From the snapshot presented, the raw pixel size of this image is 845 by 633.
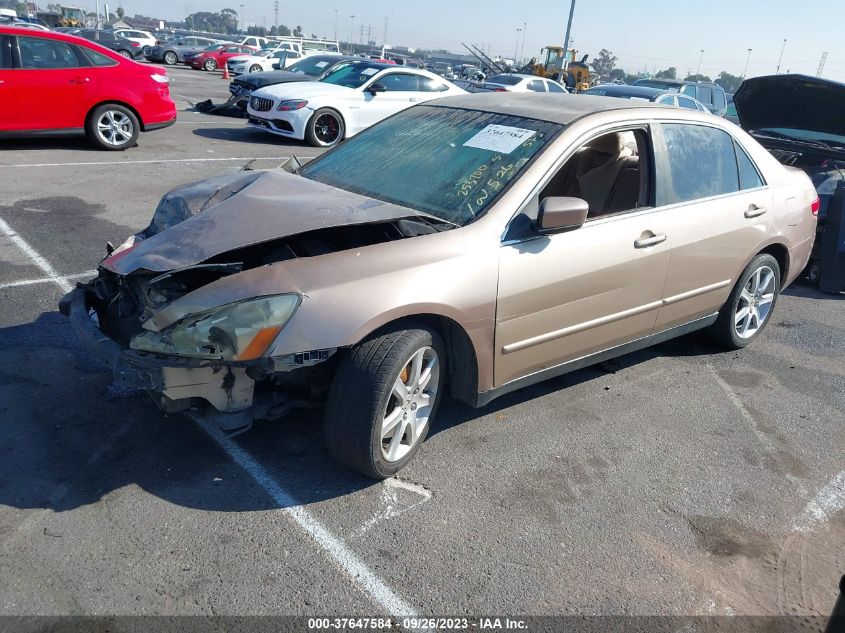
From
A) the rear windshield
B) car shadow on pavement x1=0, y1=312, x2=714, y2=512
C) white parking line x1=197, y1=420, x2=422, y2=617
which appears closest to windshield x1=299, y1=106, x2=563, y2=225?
car shadow on pavement x1=0, y1=312, x2=714, y2=512

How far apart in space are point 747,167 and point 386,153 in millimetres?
2526

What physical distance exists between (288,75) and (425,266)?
12995 millimetres

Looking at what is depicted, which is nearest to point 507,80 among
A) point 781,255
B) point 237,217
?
point 781,255

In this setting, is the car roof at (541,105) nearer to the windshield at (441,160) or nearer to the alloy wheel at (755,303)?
Answer: the windshield at (441,160)

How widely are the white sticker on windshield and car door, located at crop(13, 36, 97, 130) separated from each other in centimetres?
804

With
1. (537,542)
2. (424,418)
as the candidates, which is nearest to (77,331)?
(424,418)

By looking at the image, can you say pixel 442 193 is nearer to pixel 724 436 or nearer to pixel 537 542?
pixel 537 542

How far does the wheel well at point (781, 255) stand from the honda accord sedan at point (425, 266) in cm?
38

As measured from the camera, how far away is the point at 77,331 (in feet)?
10.8

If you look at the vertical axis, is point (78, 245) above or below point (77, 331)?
below

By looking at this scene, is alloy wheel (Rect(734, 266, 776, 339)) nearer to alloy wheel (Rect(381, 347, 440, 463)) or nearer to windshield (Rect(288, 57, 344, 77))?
alloy wheel (Rect(381, 347, 440, 463))

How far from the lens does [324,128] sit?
12.7m

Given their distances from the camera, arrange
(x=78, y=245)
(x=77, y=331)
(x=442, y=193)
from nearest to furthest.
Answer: (x=77, y=331) → (x=442, y=193) → (x=78, y=245)

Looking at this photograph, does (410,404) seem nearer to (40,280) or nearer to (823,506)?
(823,506)
